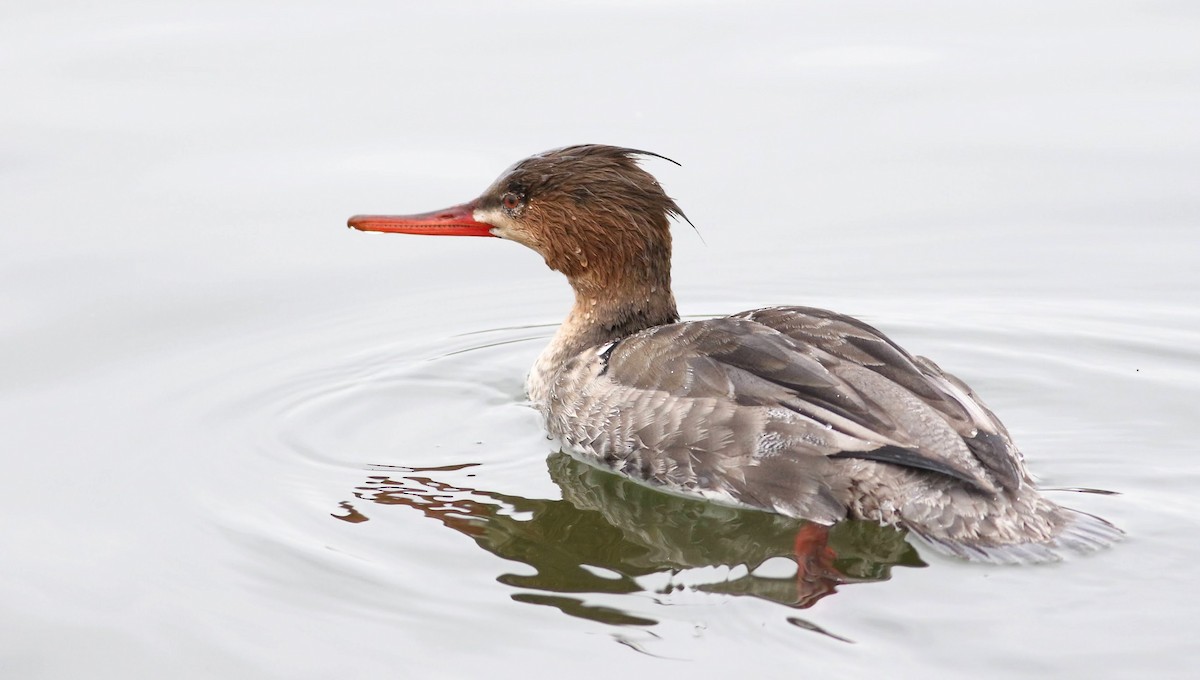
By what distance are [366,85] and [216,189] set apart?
5.12ft

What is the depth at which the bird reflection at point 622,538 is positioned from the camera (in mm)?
6707

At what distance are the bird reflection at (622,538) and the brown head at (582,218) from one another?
43.5 inches

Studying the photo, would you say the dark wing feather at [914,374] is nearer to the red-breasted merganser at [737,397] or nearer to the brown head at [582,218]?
the red-breasted merganser at [737,397]

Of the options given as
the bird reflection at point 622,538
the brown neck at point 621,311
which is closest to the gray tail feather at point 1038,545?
the bird reflection at point 622,538

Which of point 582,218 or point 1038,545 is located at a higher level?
point 582,218

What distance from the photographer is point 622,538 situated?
24.2 ft

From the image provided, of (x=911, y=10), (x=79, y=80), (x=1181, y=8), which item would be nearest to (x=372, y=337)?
(x=79, y=80)

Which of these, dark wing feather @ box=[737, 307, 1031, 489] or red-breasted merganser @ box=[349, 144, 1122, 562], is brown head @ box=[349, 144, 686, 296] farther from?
dark wing feather @ box=[737, 307, 1031, 489]

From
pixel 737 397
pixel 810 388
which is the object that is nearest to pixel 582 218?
pixel 737 397

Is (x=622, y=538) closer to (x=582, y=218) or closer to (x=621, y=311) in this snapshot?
(x=621, y=311)

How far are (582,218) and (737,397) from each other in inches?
61.8

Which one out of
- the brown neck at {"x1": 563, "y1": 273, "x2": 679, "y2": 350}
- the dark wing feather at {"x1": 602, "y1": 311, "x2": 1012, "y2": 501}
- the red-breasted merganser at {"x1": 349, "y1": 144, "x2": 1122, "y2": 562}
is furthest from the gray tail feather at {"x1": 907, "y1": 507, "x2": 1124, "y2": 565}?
the brown neck at {"x1": 563, "y1": 273, "x2": 679, "y2": 350}

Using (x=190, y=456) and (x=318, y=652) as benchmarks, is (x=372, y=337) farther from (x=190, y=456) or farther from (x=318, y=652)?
(x=318, y=652)

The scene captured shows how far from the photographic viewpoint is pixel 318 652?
6.27m
